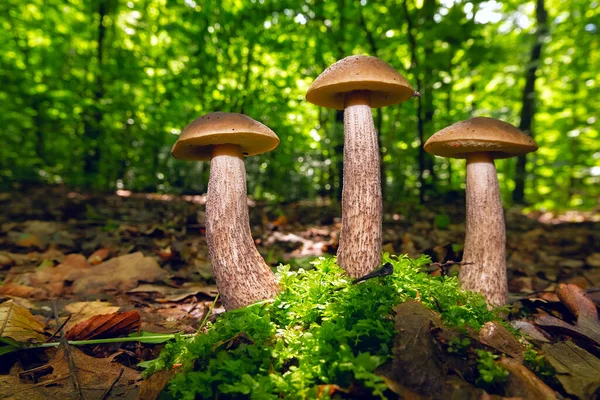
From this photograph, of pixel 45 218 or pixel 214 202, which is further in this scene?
pixel 45 218

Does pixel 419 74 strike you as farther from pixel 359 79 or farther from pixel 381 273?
pixel 381 273

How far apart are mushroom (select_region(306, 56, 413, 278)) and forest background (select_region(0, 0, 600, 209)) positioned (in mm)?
3021

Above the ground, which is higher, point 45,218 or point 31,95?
point 31,95

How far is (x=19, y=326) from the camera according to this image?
2.16m

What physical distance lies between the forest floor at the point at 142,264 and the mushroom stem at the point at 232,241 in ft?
1.39

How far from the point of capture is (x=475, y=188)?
2.85 m

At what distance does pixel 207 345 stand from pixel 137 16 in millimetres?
9721

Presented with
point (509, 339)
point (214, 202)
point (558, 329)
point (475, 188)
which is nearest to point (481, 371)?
point (509, 339)

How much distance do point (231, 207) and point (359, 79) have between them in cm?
124

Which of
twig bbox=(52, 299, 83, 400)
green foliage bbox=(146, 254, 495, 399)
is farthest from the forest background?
twig bbox=(52, 299, 83, 400)

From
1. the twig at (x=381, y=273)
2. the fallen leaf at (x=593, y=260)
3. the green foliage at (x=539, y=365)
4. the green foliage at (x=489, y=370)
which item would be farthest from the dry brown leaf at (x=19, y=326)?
the fallen leaf at (x=593, y=260)

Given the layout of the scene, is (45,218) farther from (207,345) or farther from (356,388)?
(356,388)

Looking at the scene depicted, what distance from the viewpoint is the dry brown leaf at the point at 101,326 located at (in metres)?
2.18

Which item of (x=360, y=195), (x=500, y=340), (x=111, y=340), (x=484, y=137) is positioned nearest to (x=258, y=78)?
(x=360, y=195)
